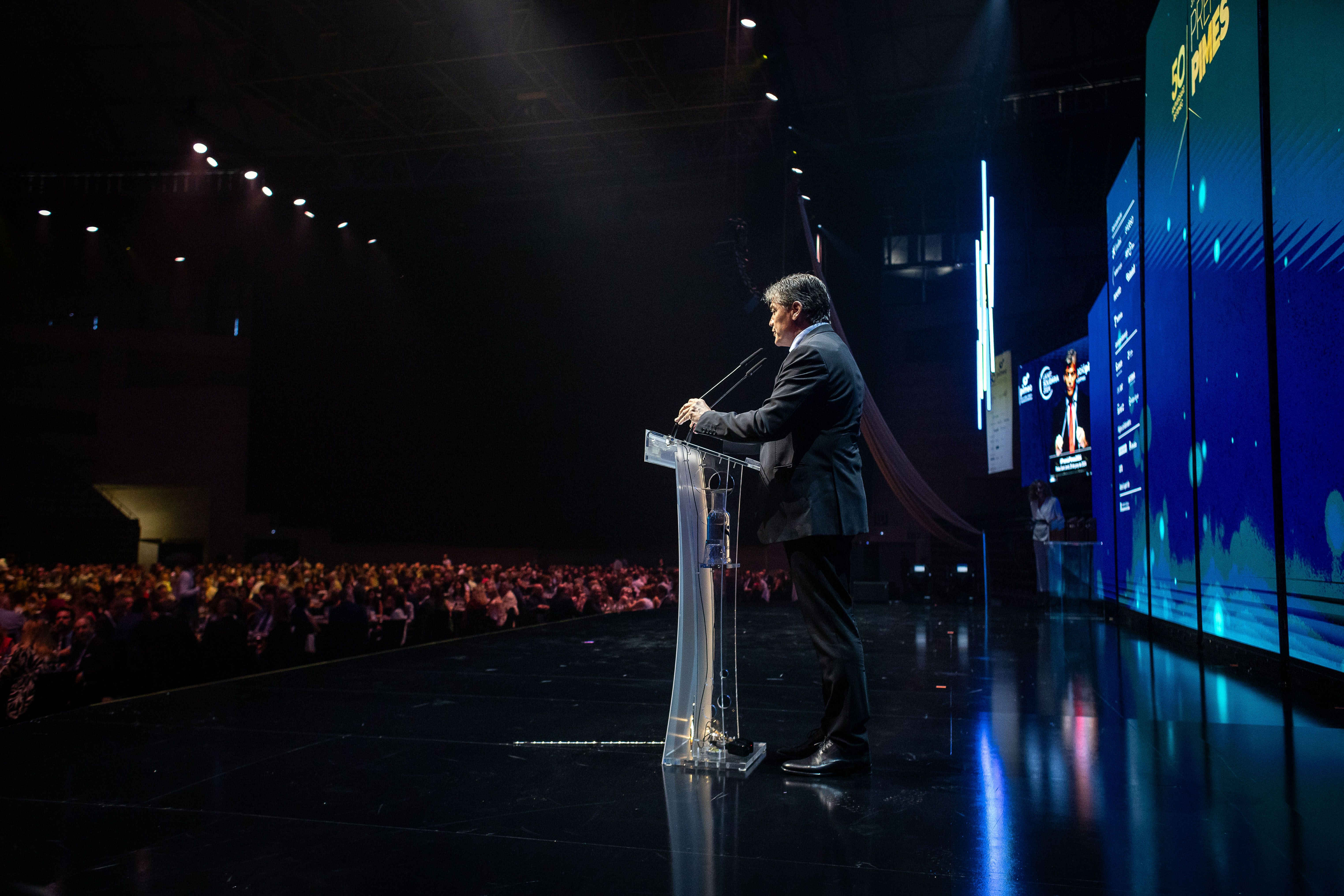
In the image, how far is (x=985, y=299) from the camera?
1235cm

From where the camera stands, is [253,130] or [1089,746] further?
[253,130]

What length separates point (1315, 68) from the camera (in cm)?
299

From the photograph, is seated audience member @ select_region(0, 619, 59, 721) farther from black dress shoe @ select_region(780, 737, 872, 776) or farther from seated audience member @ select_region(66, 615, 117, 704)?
black dress shoe @ select_region(780, 737, 872, 776)

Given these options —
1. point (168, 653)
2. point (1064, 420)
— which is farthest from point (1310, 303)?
point (1064, 420)

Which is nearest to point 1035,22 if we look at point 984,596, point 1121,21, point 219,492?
point 1121,21

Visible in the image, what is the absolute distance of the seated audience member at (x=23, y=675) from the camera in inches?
125

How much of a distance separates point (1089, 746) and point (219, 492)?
60.6ft

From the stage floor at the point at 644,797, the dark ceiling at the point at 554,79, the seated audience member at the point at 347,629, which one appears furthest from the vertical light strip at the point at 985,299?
the stage floor at the point at 644,797

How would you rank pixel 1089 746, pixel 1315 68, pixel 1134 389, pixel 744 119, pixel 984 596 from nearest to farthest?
pixel 1089 746, pixel 1315 68, pixel 1134 389, pixel 744 119, pixel 984 596

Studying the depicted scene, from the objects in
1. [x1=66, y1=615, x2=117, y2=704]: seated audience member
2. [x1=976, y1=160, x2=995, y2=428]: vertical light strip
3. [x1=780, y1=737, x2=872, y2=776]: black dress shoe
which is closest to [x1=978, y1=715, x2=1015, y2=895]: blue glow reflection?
[x1=780, y1=737, x2=872, y2=776]: black dress shoe

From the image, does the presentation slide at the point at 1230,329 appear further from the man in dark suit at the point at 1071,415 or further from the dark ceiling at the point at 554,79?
the man in dark suit at the point at 1071,415

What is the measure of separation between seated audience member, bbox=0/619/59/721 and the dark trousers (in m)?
3.13

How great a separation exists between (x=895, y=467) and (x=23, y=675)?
8174 millimetres

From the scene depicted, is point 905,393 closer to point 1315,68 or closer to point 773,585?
point 773,585
